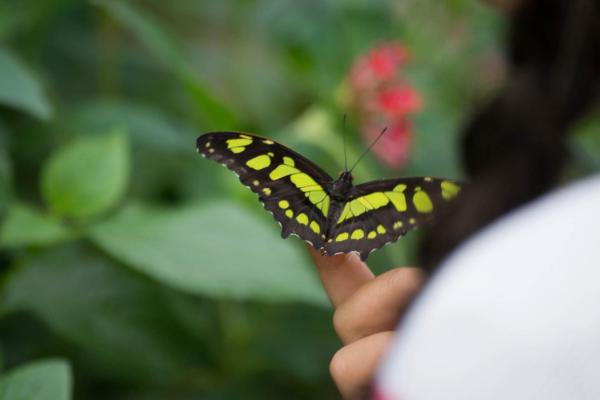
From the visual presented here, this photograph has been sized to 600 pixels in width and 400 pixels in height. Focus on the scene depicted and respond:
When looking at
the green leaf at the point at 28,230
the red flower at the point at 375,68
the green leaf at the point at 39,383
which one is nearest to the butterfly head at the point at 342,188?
the green leaf at the point at 39,383

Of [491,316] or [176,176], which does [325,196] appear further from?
[176,176]

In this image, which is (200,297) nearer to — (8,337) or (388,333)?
(8,337)

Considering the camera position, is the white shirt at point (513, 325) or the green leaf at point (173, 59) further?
the green leaf at point (173, 59)

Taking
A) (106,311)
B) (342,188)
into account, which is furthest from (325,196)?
(106,311)

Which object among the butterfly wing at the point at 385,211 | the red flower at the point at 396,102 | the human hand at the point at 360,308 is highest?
the red flower at the point at 396,102

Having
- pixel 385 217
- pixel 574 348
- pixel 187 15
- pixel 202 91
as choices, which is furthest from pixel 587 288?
pixel 187 15

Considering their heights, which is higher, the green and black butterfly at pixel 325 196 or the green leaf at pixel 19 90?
the green leaf at pixel 19 90

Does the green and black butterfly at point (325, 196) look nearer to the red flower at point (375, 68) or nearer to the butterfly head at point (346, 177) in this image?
the butterfly head at point (346, 177)
